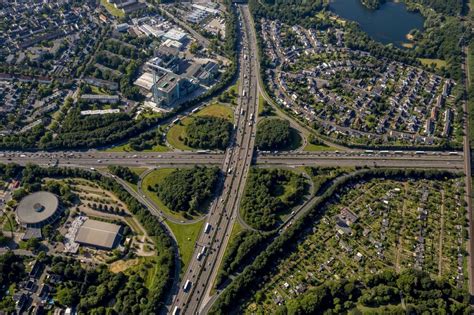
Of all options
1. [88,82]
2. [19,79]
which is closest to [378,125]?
[88,82]

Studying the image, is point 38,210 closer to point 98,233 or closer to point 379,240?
point 98,233

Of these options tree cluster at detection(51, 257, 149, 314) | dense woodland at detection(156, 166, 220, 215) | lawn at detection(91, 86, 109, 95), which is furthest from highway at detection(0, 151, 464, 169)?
tree cluster at detection(51, 257, 149, 314)

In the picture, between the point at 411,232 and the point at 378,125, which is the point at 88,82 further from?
the point at 411,232

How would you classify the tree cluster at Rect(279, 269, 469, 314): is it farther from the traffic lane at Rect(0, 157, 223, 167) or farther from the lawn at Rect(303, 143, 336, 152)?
the traffic lane at Rect(0, 157, 223, 167)

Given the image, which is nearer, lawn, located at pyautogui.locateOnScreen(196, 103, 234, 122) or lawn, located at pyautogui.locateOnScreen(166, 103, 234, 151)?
lawn, located at pyautogui.locateOnScreen(166, 103, 234, 151)

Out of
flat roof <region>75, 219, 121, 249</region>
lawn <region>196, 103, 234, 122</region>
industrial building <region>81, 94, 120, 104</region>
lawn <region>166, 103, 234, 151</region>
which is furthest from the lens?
industrial building <region>81, 94, 120, 104</region>

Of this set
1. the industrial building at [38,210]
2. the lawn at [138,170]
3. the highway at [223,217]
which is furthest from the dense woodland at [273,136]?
the industrial building at [38,210]
